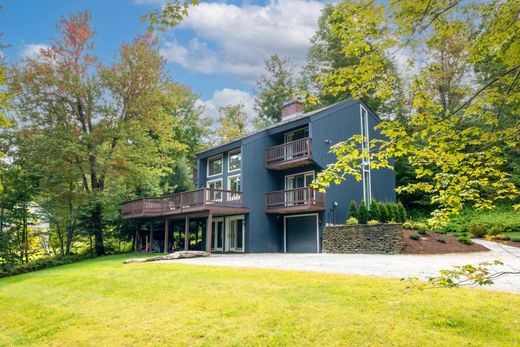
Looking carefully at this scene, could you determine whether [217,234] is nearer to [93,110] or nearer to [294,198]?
[294,198]

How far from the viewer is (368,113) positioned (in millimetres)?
23125

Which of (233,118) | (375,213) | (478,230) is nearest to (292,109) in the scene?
(375,213)

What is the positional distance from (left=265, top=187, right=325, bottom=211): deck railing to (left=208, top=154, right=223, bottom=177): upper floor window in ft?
12.5

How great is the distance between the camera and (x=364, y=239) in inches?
632

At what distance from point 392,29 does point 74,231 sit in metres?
23.0

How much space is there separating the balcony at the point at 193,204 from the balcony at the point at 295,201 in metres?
1.47

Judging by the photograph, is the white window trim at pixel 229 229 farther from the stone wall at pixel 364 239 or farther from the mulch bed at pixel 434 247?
the mulch bed at pixel 434 247

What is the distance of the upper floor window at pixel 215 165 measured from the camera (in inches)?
901

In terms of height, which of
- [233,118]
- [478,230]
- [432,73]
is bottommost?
[478,230]

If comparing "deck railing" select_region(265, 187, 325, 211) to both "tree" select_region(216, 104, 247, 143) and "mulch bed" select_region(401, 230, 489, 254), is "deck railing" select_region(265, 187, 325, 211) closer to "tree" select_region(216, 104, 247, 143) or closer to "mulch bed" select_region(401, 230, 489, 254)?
"mulch bed" select_region(401, 230, 489, 254)

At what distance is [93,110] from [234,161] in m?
8.43

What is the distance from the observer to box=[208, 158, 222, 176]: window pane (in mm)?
22922

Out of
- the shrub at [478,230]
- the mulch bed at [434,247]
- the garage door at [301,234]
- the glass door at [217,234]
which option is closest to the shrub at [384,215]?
the mulch bed at [434,247]

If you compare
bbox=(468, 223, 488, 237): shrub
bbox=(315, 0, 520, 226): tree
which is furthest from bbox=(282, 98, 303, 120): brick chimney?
bbox=(315, 0, 520, 226): tree
